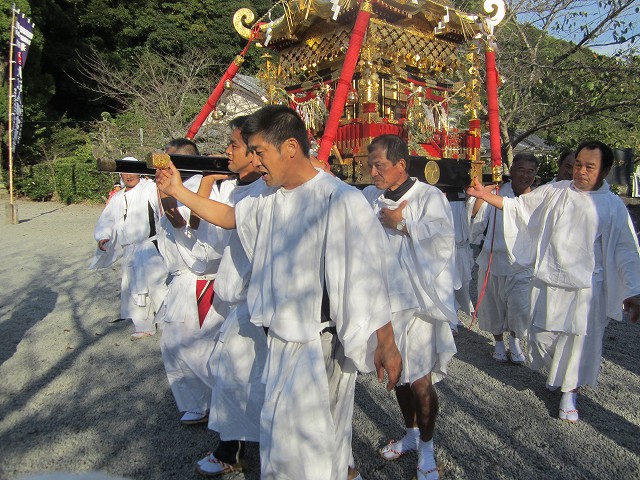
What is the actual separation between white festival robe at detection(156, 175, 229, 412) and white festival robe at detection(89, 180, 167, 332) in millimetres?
1900

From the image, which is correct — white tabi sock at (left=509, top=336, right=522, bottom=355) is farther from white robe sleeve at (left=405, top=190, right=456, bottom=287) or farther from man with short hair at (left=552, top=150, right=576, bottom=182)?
white robe sleeve at (left=405, top=190, right=456, bottom=287)

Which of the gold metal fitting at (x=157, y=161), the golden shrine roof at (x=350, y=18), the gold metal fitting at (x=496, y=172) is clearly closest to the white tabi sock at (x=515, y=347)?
the gold metal fitting at (x=496, y=172)

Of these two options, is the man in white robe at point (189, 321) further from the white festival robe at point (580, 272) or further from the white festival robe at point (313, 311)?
the white festival robe at point (580, 272)

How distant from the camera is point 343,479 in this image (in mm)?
2355

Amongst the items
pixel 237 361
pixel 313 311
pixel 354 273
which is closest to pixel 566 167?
pixel 354 273

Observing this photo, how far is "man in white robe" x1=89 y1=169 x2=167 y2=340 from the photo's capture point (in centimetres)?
534

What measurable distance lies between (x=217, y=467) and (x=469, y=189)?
2.38 meters

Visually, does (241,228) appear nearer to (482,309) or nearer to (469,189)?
(469,189)

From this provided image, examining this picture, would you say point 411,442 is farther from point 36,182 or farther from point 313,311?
point 36,182

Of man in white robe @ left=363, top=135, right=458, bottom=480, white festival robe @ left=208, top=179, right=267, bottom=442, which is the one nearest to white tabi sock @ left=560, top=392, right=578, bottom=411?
man in white robe @ left=363, top=135, right=458, bottom=480

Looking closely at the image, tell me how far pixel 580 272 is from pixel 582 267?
0.13 ft

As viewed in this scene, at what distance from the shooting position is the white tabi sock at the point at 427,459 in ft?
9.38

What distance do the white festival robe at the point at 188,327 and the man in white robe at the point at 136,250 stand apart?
1.88 m

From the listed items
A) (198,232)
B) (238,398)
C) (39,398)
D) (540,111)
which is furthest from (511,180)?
(540,111)
